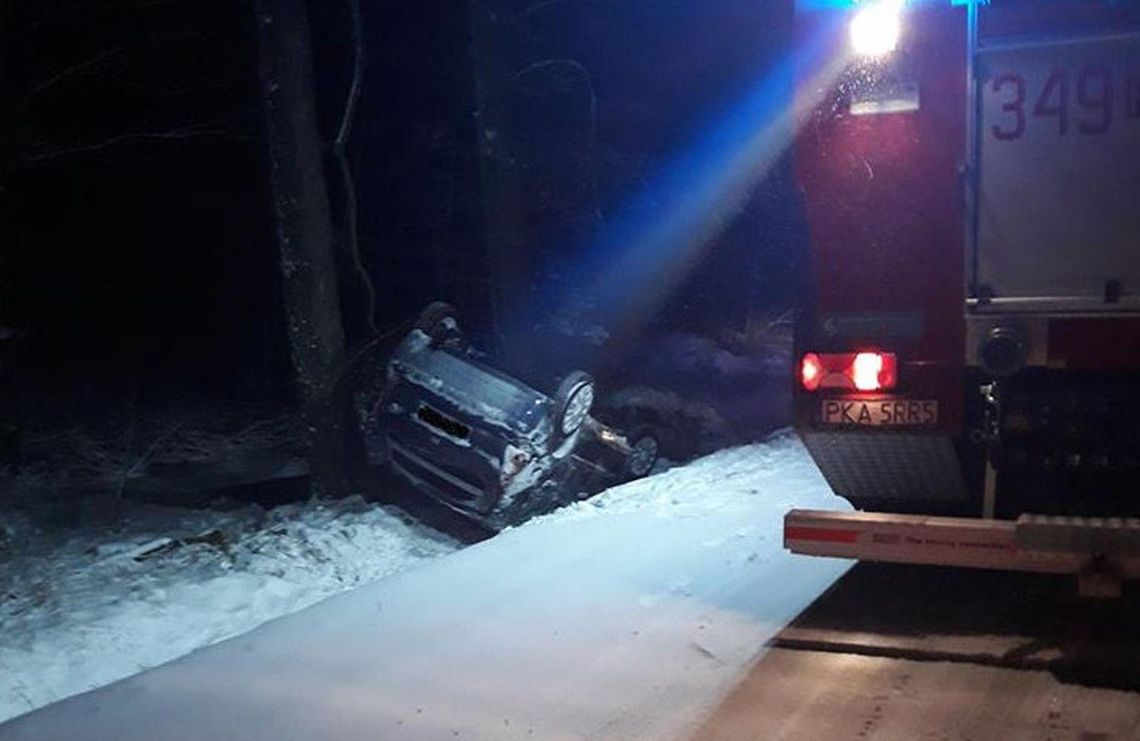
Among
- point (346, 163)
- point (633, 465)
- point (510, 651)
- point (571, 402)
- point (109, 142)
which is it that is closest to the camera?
point (510, 651)

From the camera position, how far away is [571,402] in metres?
9.36

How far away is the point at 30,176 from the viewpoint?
2023 centimetres

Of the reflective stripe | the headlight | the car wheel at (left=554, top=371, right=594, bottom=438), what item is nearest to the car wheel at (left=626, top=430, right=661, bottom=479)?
the car wheel at (left=554, top=371, right=594, bottom=438)

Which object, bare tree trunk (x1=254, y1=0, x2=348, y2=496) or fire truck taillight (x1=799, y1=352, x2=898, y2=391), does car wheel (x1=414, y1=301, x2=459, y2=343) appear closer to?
bare tree trunk (x1=254, y1=0, x2=348, y2=496)

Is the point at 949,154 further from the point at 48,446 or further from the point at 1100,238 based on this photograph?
the point at 48,446

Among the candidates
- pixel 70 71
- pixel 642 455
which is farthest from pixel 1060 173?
pixel 70 71

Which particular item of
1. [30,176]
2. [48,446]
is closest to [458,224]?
[30,176]

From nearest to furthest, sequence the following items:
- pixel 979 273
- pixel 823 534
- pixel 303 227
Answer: pixel 979 273
pixel 823 534
pixel 303 227

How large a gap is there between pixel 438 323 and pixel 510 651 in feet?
15.2

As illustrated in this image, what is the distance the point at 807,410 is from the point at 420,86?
15909 millimetres

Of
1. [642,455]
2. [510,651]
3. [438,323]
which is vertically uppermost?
[438,323]

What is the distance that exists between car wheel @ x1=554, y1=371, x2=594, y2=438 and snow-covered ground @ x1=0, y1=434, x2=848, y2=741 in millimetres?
1401

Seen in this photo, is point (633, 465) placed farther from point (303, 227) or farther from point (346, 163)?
point (346, 163)

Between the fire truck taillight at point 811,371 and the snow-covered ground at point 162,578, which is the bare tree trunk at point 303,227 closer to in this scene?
the snow-covered ground at point 162,578
